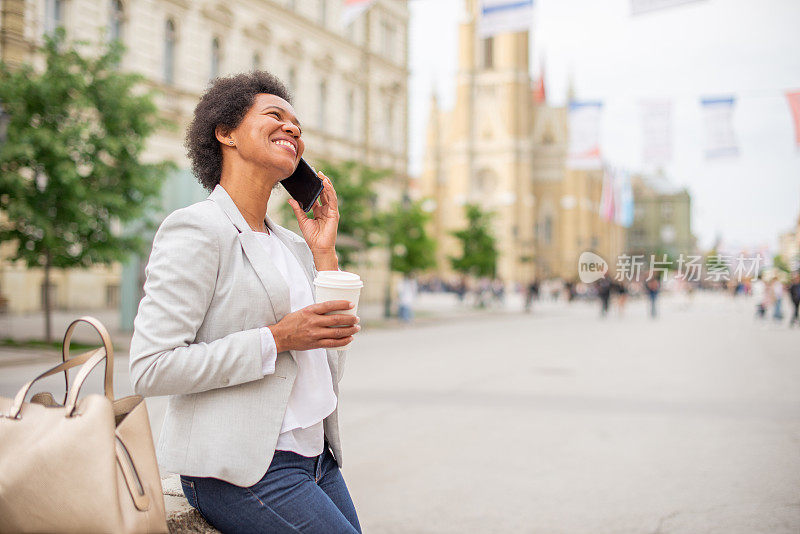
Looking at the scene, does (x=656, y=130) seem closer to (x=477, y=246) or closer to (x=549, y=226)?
(x=477, y=246)

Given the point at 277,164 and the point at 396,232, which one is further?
the point at 396,232

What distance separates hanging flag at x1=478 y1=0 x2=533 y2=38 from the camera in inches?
460

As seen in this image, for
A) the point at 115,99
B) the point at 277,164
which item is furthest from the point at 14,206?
the point at 277,164

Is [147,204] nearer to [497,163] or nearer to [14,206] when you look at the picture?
[14,206]

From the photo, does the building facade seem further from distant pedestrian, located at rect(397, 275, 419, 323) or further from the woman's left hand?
distant pedestrian, located at rect(397, 275, 419, 323)

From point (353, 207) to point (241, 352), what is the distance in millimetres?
20093

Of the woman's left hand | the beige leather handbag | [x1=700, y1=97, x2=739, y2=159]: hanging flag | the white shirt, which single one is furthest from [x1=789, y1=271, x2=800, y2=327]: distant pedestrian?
the beige leather handbag

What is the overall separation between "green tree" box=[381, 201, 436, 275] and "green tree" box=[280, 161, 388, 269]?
2411 mm

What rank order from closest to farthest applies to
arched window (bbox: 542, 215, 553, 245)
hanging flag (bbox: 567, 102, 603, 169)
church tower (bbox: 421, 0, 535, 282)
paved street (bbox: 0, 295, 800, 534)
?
1. paved street (bbox: 0, 295, 800, 534)
2. hanging flag (bbox: 567, 102, 603, 169)
3. church tower (bbox: 421, 0, 535, 282)
4. arched window (bbox: 542, 215, 553, 245)

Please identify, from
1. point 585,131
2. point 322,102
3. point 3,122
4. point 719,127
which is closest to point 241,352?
point 719,127

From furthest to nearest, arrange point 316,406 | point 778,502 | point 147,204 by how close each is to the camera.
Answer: point 147,204
point 778,502
point 316,406

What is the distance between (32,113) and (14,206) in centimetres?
168

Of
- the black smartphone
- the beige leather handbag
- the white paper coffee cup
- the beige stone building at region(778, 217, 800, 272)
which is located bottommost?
the beige leather handbag

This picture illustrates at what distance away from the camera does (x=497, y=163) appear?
232ft
